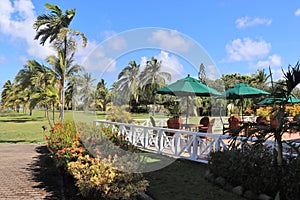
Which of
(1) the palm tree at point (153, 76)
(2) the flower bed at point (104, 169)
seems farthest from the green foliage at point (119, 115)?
(2) the flower bed at point (104, 169)

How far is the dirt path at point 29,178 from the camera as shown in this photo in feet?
16.0

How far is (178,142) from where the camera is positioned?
24.0ft

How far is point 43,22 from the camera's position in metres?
16.2

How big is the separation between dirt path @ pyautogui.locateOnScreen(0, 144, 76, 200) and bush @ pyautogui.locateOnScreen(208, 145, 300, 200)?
9.58ft

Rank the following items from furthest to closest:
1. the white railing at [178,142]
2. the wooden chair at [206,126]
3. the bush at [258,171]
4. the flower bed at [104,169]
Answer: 1. the wooden chair at [206,126]
2. the white railing at [178,142]
3. the flower bed at [104,169]
4. the bush at [258,171]

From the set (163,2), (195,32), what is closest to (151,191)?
(195,32)

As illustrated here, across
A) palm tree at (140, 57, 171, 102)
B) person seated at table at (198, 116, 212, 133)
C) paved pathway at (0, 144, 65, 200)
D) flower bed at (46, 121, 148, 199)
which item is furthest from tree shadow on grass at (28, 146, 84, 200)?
palm tree at (140, 57, 171, 102)

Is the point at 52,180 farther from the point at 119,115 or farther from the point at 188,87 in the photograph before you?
the point at 119,115

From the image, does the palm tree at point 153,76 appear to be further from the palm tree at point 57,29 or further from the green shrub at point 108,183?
the green shrub at point 108,183

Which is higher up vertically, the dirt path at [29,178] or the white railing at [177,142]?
the white railing at [177,142]

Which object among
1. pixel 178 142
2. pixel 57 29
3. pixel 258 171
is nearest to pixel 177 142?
pixel 178 142

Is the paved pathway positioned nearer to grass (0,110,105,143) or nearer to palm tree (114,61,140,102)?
grass (0,110,105,143)

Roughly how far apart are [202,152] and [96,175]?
3.25m

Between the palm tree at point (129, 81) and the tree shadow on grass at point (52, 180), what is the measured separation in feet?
14.3
